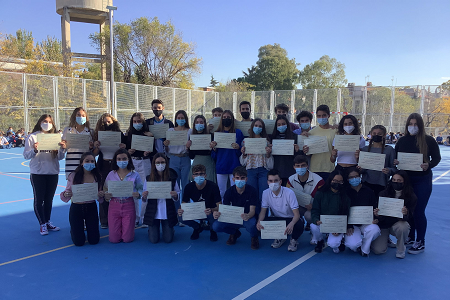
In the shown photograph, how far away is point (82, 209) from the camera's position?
5168 millimetres

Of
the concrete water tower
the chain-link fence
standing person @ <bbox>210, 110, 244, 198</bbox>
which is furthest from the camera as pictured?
the concrete water tower

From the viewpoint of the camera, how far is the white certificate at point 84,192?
198 inches

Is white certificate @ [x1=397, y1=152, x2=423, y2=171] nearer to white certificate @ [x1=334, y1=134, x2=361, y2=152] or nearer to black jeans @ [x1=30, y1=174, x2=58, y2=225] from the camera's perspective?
white certificate @ [x1=334, y1=134, x2=361, y2=152]

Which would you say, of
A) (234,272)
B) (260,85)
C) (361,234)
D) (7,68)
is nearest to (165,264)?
(234,272)

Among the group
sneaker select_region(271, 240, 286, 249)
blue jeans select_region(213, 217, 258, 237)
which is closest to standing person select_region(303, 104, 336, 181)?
sneaker select_region(271, 240, 286, 249)

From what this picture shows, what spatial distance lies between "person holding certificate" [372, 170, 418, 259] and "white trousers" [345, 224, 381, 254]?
0.53 feet

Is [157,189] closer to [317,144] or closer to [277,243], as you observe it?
[277,243]

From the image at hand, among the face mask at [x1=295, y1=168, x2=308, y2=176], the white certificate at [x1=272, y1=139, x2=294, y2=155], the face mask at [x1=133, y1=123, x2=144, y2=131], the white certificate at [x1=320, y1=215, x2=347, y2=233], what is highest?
the face mask at [x1=133, y1=123, x2=144, y2=131]

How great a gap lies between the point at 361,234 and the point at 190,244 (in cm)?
258

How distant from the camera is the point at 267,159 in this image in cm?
563

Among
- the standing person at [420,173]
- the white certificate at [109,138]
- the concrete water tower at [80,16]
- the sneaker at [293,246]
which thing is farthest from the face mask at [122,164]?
the concrete water tower at [80,16]

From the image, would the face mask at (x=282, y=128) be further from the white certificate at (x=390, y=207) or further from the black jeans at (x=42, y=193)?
the black jeans at (x=42, y=193)

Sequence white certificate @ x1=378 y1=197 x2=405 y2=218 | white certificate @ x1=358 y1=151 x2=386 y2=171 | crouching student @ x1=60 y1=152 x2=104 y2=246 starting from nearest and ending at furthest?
white certificate @ x1=378 y1=197 x2=405 y2=218 → white certificate @ x1=358 y1=151 x2=386 y2=171 → crouching student @ x1=60 y1=152 x2=104 y2=246

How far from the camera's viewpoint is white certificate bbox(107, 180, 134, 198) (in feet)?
17.1
